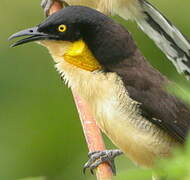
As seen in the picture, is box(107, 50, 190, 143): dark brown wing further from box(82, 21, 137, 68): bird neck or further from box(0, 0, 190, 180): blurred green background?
box(0, 0, 190, 180): blurred green background

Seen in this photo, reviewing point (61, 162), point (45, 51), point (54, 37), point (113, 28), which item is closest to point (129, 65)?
point (113, 28)

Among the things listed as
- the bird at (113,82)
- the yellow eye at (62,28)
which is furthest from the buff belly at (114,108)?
the yellow eye at (62,28)

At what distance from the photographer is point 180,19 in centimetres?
467

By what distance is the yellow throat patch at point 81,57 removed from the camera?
10.3 feet

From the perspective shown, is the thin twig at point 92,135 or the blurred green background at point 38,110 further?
the blurred green background at point 38,110

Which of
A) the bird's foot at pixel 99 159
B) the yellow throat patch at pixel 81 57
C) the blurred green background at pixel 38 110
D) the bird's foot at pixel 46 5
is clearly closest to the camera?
the yellow throat patch at pixel 81 57

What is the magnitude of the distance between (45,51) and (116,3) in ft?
2.18

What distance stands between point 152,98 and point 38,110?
1579 mm

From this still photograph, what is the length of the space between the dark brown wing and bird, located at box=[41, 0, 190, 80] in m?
0.61

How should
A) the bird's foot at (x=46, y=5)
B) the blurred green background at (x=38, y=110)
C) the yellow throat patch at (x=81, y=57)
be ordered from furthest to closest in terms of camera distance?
the bird's foot at (x=46, y=5) < the blurred green background at (x=38, y=110) < the yellow throat patch at (x=81, y=57)

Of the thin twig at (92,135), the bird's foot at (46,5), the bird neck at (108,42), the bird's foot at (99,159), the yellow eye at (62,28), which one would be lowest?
the bird's foot at (99,159)

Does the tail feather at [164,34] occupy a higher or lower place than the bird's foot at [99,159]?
higher

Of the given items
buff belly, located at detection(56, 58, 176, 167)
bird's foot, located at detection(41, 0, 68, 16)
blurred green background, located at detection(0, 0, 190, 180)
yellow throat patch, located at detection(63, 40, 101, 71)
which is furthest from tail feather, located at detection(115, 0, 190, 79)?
yellow throat patch, located at detection(63, 40, 101, 71)

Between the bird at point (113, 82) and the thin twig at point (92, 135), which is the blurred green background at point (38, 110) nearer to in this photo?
the thin twig at point (92, 135)
